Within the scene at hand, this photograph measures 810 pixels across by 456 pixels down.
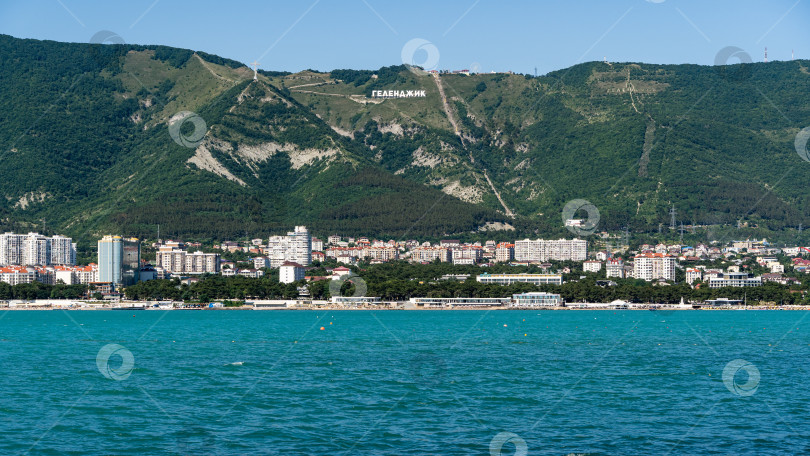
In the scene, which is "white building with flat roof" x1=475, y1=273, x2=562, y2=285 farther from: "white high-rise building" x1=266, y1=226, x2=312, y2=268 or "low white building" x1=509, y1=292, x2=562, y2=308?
"white high-rise building" x1=266, y1=226, x2=312, y2=268

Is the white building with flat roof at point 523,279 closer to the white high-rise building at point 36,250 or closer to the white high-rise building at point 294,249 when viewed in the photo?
the white high-rise building at point 294,249

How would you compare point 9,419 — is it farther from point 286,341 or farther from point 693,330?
point 693,330

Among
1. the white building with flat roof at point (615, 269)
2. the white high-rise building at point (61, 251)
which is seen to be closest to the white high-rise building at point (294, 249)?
the white high-rise building at point (61, 251)

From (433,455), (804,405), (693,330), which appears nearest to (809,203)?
(693,330)

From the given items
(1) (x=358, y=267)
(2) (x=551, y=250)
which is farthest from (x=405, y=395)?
(2) (x=551, y=250)

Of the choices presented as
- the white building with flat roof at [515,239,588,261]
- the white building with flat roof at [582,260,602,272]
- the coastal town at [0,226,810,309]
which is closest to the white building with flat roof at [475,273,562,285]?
the coastal town at [0,226,810,309]
